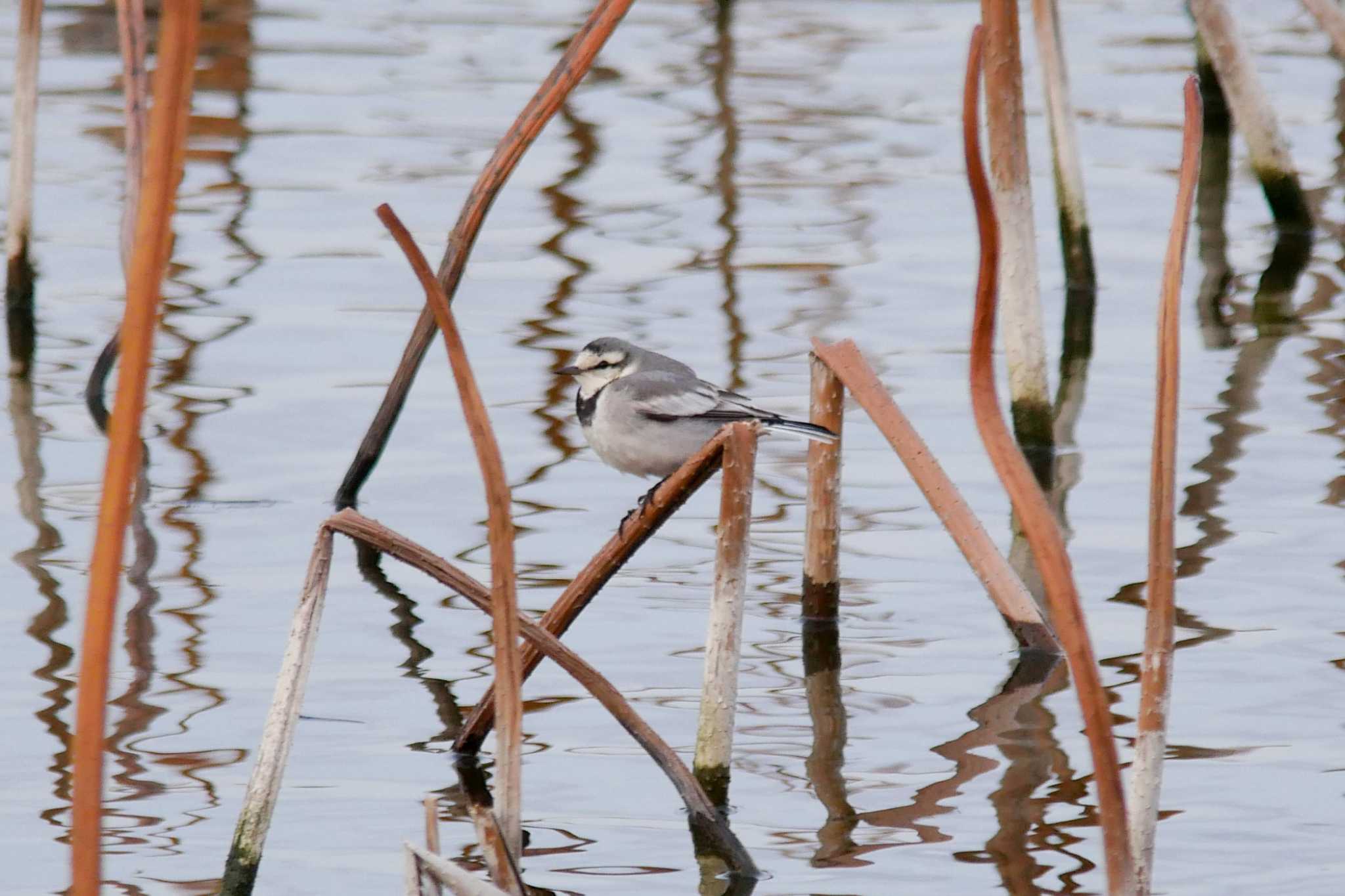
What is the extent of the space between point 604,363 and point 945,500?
59.5 inches

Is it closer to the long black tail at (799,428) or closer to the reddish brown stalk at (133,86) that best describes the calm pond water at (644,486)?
the long black tail at (799,428)

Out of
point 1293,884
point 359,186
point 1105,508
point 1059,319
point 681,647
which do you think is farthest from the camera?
point 359,186

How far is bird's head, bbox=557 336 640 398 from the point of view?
720cm

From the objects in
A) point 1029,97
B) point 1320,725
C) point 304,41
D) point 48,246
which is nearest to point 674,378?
point 1320,725

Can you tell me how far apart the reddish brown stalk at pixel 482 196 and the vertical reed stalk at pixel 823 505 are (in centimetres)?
126

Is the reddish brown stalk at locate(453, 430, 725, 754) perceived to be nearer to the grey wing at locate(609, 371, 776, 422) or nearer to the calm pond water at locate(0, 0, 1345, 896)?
the calm pond water at locate(0, 0, 1345, 896)

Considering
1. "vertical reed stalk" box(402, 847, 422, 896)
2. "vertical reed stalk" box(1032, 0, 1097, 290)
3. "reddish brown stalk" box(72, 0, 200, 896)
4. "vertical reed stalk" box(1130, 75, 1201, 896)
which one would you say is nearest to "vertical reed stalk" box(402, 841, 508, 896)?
"vertical reed stalk" box(402, 847, 422, 896)

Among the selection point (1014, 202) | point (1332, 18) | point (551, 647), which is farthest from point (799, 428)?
point (1332, 18)

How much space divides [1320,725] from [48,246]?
8672mm

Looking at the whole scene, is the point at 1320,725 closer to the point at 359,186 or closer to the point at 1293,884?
the point at 1293,884

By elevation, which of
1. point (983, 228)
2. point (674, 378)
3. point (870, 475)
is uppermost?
point (983, 228)

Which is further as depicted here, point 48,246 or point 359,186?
point 359,186

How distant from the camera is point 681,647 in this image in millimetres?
7492

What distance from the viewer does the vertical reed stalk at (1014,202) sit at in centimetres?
800
